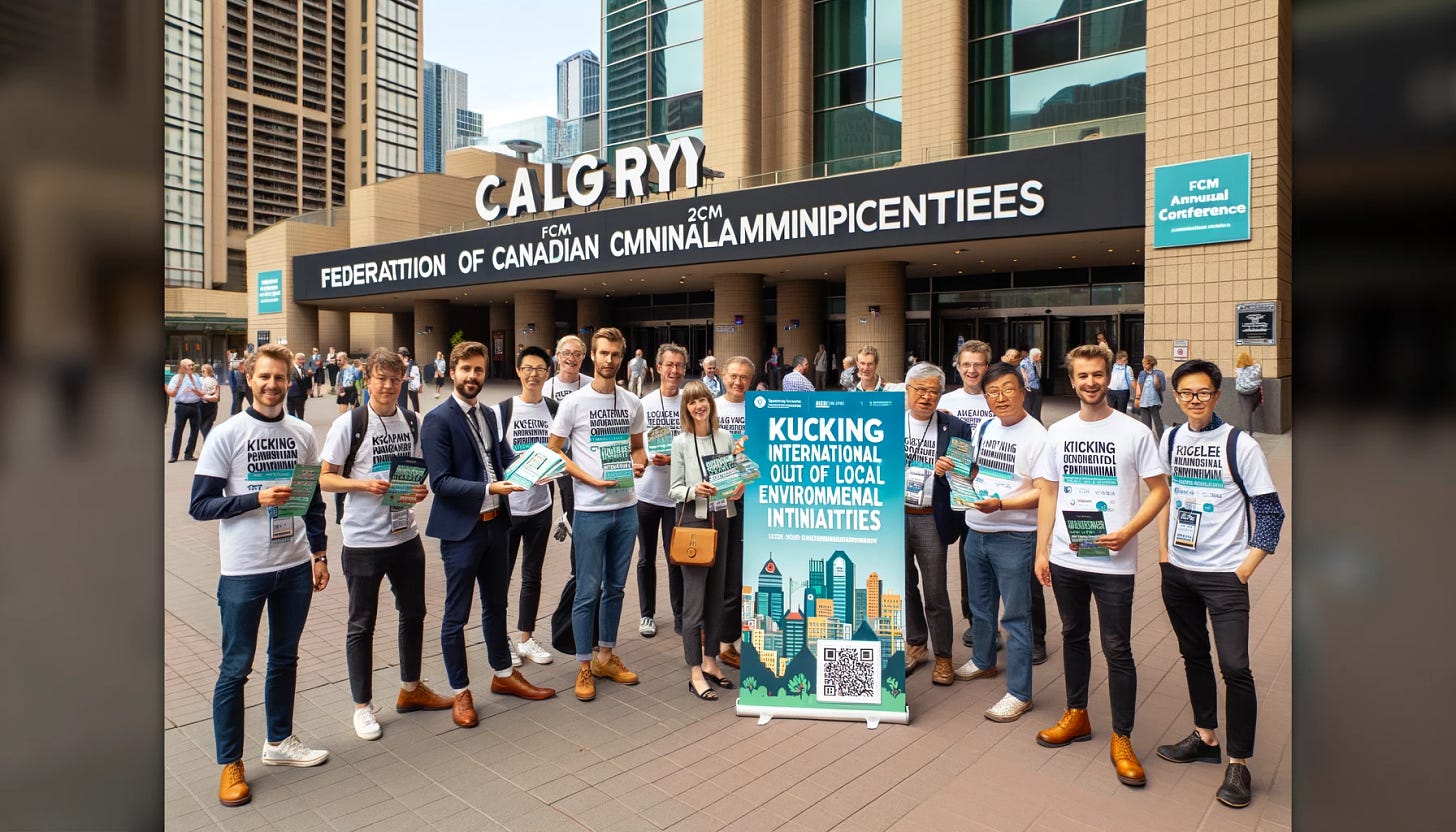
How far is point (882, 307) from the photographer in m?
26.8

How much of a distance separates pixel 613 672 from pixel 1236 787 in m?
3.55

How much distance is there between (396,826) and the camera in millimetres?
3697

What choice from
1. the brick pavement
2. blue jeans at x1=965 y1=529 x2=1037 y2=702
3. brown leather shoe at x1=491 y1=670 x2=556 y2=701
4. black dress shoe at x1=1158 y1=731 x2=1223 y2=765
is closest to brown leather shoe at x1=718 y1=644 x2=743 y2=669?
the brick pavement

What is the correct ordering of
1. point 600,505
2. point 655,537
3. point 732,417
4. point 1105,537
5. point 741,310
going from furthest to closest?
point 741,310
point 732,417
point 655,537
point 600,505
point 1105,537

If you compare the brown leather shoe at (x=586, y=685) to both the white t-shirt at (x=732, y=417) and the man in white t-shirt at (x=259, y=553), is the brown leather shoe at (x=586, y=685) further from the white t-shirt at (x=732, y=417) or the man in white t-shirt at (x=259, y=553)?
the white t-shirt at (x=732, y=417)

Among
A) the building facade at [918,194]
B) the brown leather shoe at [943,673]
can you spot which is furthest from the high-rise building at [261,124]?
the brown leather shoe at [943,673]

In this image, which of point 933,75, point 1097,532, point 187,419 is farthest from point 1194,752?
point 933,75

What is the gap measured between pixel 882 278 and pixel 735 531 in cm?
2220

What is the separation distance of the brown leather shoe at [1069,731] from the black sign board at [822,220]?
1673 centimetres

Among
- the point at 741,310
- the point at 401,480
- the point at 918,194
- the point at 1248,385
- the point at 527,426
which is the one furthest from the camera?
the point at 741,310

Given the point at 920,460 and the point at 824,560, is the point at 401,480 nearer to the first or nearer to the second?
the point at 824,560

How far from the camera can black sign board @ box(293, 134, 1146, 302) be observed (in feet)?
62.7

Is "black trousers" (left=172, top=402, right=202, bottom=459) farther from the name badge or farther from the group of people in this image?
the name badge
